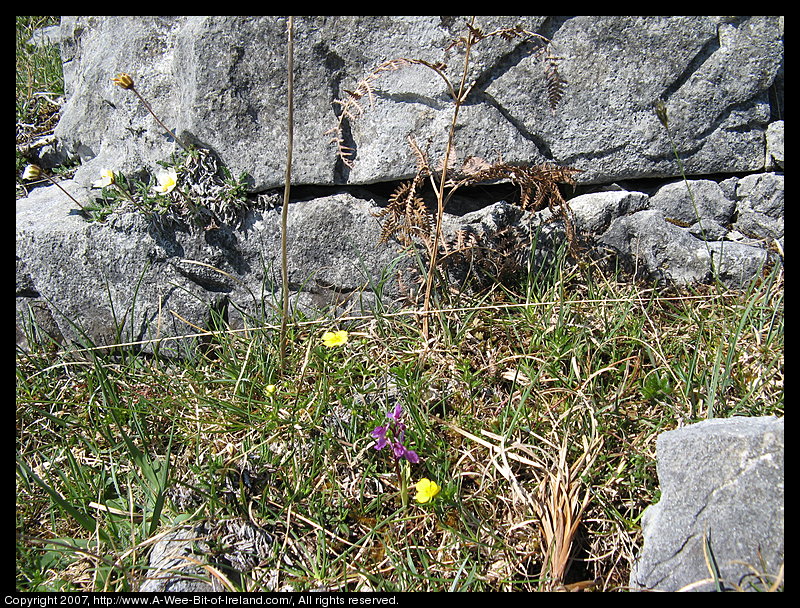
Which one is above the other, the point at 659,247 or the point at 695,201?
the point at 695,201

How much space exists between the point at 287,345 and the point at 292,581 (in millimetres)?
982

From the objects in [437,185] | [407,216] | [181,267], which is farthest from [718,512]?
[181,267]

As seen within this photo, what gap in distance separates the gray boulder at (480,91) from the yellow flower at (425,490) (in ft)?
4.59

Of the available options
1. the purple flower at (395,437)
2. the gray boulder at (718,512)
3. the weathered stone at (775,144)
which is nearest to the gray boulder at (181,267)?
the purple flower at (395,437)

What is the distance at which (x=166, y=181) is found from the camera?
8.58 feet

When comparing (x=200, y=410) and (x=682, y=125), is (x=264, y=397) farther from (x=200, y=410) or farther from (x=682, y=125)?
(x=682, y=125)

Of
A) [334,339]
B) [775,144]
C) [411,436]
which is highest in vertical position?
[775,144]

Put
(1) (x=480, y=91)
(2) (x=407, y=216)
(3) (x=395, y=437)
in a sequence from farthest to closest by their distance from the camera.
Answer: (1) (x=480, y=91) → (2) (x=407, y=216) → (3) (x=395, y=437)

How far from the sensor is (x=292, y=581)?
5.98 ft

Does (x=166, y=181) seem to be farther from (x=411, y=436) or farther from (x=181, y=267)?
(x=411, y=436)

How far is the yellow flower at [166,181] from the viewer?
8.54 feet

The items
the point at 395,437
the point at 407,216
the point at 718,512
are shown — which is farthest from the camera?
the point at 407,216

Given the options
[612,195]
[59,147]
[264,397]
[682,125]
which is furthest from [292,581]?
[59,147]

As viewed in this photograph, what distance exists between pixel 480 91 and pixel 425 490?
1730 mm
